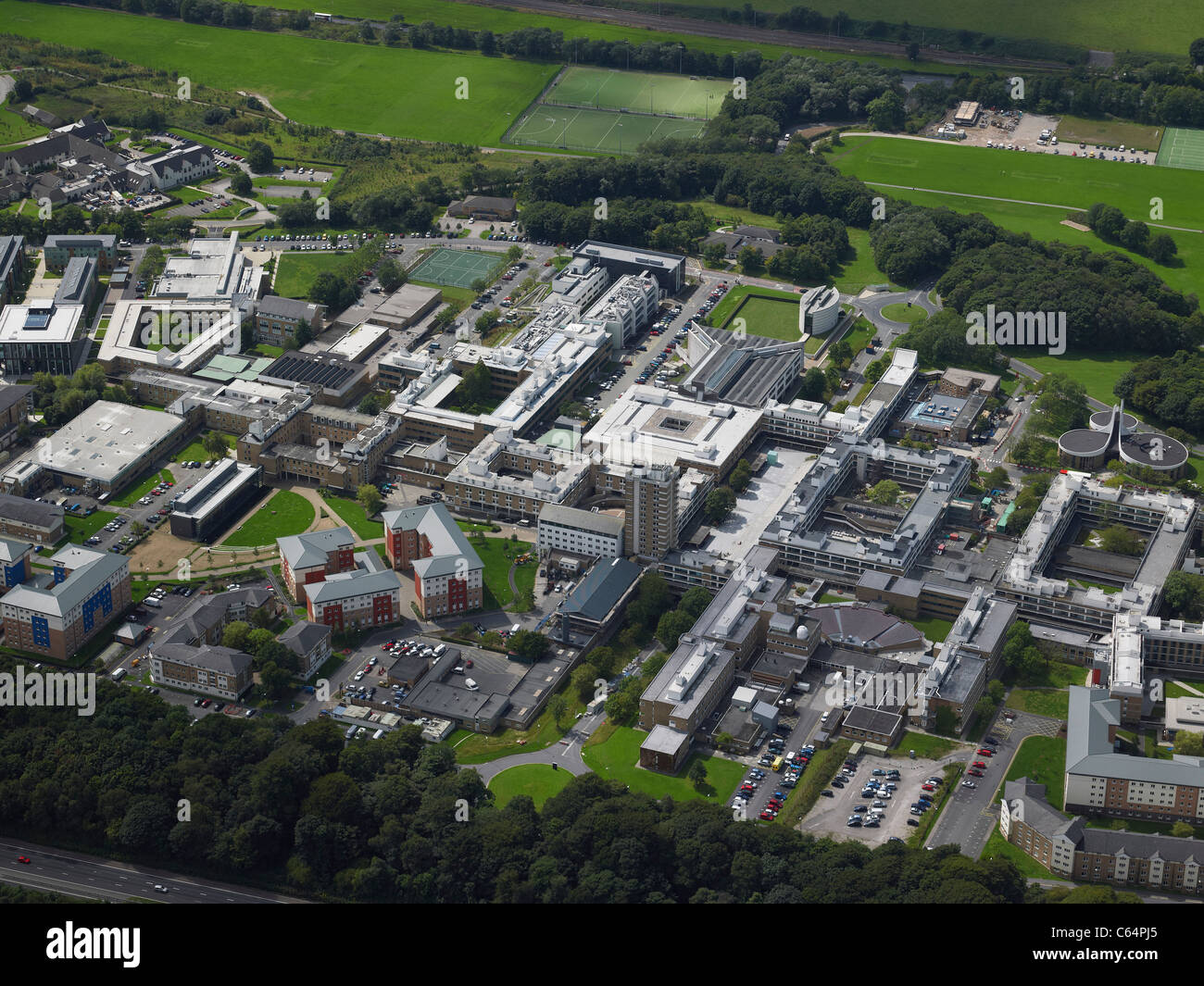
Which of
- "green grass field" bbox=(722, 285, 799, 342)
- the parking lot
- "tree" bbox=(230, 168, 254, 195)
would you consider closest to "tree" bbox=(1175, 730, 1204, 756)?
the parking lot

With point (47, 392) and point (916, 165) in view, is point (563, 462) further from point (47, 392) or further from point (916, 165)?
point (916, 165)

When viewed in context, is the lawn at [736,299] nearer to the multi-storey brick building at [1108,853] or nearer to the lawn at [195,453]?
the lawn at [195,453]

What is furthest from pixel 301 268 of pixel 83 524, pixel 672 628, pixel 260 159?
pixel 672 628

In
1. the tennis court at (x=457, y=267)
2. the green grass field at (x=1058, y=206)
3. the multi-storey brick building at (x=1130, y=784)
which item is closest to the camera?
the multi-storey brick building at (x=1130, y=784)

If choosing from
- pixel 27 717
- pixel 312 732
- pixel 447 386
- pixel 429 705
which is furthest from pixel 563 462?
pixel 27 717

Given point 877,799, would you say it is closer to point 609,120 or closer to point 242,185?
point 242,185

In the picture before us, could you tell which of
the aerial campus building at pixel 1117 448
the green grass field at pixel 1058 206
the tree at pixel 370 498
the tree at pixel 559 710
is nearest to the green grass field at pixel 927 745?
the tree at pixel 559 710

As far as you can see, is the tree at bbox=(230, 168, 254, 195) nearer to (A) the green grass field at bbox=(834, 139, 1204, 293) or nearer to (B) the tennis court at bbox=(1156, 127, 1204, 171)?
(A) the green grass field at bbox=(834, 139, 1204, 293)
